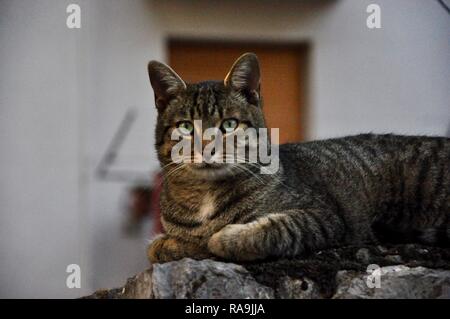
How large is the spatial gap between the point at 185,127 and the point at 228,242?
310 millimetres

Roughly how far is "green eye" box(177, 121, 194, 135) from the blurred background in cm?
137

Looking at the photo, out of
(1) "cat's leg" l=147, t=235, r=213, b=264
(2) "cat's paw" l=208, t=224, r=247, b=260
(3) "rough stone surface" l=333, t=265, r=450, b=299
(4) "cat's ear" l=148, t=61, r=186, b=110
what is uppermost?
(4) "cat's ear" l=148, t=61, r=186, b=110

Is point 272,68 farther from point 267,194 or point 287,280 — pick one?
point 287,280

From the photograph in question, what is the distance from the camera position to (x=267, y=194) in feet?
5.83

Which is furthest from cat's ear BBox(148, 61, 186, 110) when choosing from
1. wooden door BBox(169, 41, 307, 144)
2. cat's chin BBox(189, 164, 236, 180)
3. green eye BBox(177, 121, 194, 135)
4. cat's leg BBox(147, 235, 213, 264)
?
wooden door BBox(169, 41, 307, 144)

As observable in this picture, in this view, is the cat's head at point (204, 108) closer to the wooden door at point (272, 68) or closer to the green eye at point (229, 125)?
the green eye at point (229, 125)

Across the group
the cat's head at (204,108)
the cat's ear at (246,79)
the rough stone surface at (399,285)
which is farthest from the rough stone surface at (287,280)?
the cat's ear at (246,79)

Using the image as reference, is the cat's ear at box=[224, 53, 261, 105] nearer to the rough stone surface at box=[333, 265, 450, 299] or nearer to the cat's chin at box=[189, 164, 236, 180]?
the cat's chin at box=[189, 164, 236, 180]

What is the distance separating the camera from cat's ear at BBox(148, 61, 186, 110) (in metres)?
1.77

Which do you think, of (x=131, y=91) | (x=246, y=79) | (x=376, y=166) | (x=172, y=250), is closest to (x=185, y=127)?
(x=246, y=79)

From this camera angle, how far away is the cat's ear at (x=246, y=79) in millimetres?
1745

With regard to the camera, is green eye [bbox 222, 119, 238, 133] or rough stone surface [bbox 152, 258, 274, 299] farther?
green eye [bbox 222, 119, 238, 133]
